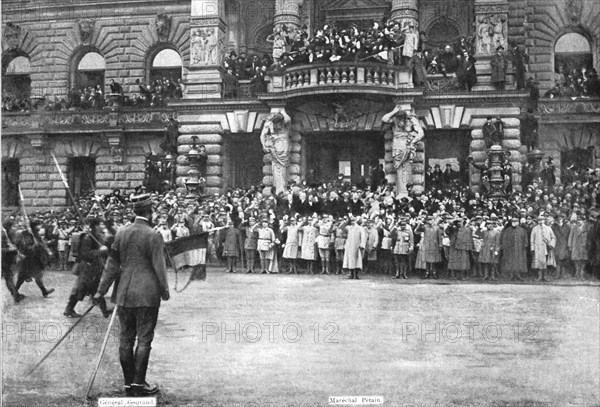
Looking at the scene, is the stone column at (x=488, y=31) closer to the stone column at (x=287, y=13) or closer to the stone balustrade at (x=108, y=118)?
the stone column at (x=287, y=13)

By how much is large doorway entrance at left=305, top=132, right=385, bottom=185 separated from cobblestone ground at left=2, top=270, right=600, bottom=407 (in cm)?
1219

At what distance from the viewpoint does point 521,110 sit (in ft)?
77.8

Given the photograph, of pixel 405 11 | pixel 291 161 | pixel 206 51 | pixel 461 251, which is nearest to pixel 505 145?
pixel 405 11

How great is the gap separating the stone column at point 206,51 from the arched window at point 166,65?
2123 millimetres

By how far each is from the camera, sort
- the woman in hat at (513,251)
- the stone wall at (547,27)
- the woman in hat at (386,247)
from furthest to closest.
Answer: the stone wall at (547,27) → the woman in hat at (386,247) → the woman in hat at (513,251)

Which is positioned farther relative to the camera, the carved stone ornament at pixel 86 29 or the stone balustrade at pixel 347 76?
the carved stone ornament at pixel 86 29

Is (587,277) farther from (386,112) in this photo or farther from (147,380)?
(386,112)

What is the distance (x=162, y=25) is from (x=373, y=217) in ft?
47.4

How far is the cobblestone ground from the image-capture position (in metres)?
8.53

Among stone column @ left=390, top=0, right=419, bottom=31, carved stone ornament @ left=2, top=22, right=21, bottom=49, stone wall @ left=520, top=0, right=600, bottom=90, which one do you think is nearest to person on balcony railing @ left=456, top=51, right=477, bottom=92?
stone wall @ left=520, top=0, right=600, bottom=90

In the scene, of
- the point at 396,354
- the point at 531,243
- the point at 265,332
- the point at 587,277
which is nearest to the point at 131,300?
the point at 265,332

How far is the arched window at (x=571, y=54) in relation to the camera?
2477 centimetres

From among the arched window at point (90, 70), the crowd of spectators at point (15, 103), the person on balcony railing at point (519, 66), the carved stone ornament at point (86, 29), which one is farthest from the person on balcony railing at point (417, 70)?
the crowd of spectators at point (15, 103)

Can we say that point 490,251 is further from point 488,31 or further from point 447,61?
point 488,31
